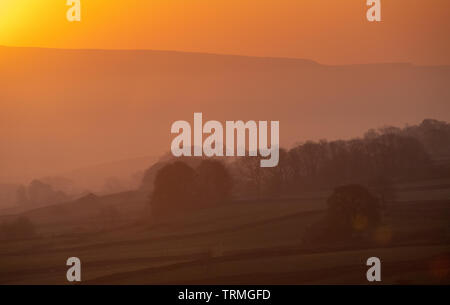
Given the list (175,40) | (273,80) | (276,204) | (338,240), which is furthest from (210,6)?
(338,240)

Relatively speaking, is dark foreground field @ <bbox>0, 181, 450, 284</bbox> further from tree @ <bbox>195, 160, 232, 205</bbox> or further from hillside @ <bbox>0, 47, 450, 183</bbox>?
hillside @ <bbox>0, 47, 450, 183</bbox>

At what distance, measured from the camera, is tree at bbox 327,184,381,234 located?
8.20 meters

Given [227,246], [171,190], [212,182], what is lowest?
[227,246]

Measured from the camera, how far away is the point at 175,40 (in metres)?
8.49

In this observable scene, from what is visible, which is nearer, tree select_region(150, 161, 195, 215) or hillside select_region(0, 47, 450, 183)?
hillside select_region(0, 47, 450, 183)

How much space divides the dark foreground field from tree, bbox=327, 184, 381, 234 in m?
0.13

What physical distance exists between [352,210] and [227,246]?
157cm

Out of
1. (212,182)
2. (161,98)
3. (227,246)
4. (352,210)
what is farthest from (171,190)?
(352,210)

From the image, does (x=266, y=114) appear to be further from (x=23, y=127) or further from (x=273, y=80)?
(x=23, y=127)

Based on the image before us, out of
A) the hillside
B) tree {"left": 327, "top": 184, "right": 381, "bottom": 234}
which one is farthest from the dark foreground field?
the hillside

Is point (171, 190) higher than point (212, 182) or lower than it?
lower

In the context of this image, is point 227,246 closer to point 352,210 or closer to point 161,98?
point 352,210

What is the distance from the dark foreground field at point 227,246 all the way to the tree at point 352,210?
0.43 ft

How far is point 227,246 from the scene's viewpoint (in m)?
8.26
